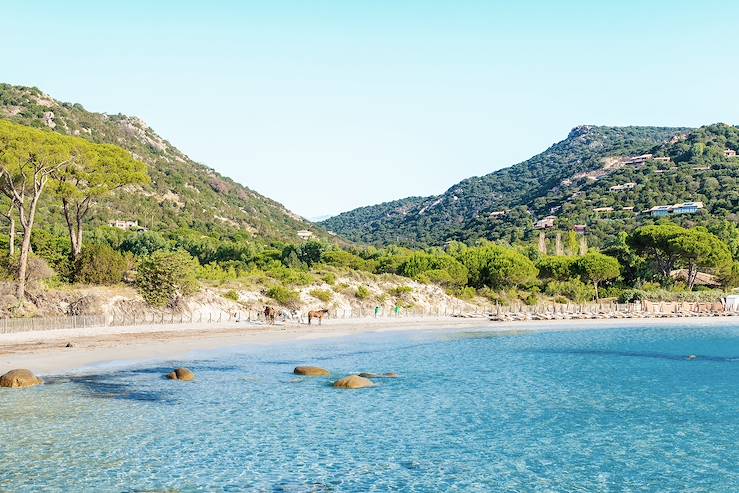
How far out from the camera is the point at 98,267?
4894 cm

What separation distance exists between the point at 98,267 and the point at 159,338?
11450 mm

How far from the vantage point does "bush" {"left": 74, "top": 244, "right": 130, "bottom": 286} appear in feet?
160

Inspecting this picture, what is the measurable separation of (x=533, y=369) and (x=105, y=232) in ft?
215

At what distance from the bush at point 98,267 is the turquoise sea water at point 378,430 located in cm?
1764

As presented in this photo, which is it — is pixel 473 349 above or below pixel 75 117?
below

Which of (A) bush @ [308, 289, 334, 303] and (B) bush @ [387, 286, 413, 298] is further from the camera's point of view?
(B) bush @ [387, 286, 413, 298]

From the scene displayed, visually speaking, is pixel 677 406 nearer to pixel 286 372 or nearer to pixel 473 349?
pixel 286 372

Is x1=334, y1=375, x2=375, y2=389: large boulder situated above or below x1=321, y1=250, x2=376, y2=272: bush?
below

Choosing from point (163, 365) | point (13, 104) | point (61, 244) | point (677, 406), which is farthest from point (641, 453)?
point (13, 104)

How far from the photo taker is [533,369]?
34.9 meters

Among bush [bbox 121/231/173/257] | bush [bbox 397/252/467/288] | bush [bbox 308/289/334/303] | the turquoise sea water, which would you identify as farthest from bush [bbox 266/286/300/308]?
the turquoise sea water

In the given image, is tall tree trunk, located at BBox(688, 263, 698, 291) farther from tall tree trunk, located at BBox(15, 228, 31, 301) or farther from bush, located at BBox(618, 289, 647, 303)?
tall tree trunk, located at BBox(15, 228, 31, 301)

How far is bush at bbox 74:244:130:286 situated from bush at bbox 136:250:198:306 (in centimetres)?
157

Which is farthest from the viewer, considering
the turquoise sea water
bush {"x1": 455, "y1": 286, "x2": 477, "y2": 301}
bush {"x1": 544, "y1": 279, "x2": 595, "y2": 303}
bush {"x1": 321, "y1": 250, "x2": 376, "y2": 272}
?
bush {"x1": 321, "y1": 250, "x2": 376, "y2": 272}
